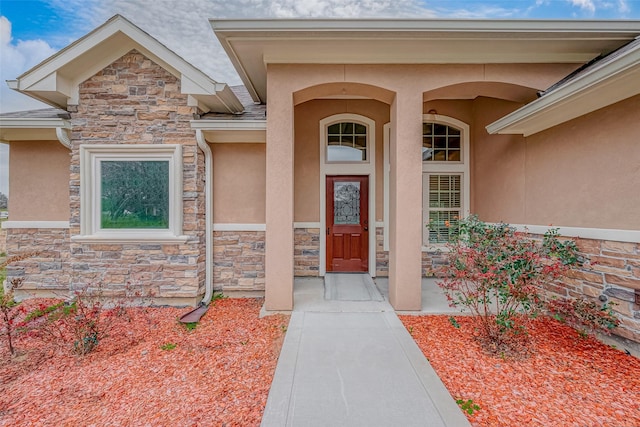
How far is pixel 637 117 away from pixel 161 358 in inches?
229

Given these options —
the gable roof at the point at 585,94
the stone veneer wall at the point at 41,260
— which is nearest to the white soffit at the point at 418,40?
the gable roof at the point at 585,94

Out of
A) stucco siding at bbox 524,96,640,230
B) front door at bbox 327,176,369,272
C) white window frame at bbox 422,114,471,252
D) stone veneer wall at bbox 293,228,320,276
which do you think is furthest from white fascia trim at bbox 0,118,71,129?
stucco siding at bbox 524,96,640,230

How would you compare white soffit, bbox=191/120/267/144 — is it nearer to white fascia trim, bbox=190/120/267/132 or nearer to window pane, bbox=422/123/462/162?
white fascia trim, bbox=190/120/267/132

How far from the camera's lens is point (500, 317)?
3.28 m

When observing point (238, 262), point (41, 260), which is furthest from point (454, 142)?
point (41, 260)

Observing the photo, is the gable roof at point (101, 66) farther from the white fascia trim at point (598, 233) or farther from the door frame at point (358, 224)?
the white fascia trim at point (598, 233)

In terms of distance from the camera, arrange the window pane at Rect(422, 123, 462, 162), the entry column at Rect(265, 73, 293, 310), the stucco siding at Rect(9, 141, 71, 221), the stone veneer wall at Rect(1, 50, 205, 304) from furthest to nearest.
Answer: the window pane at Rect(422, 123, 462, 162) < the stucco siding at Rect(9, 141, 71, 221) < the stone veneer wall at Rect(1, 50, 205, 304) < the entry column at Rect(265, 73, 293, 310)

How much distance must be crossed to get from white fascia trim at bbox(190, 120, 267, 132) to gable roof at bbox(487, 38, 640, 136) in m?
3.76

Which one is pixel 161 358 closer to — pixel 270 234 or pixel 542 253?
pixel 270 234

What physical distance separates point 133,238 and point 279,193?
103 inches

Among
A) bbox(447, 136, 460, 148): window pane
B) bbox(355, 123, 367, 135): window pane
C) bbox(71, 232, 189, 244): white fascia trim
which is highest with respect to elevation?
bbox(355, 123, 367, 135): window pane

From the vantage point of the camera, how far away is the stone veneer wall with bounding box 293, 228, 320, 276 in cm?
599

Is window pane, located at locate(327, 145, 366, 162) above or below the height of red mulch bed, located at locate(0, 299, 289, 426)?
above

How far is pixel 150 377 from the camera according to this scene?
283 centimetres
